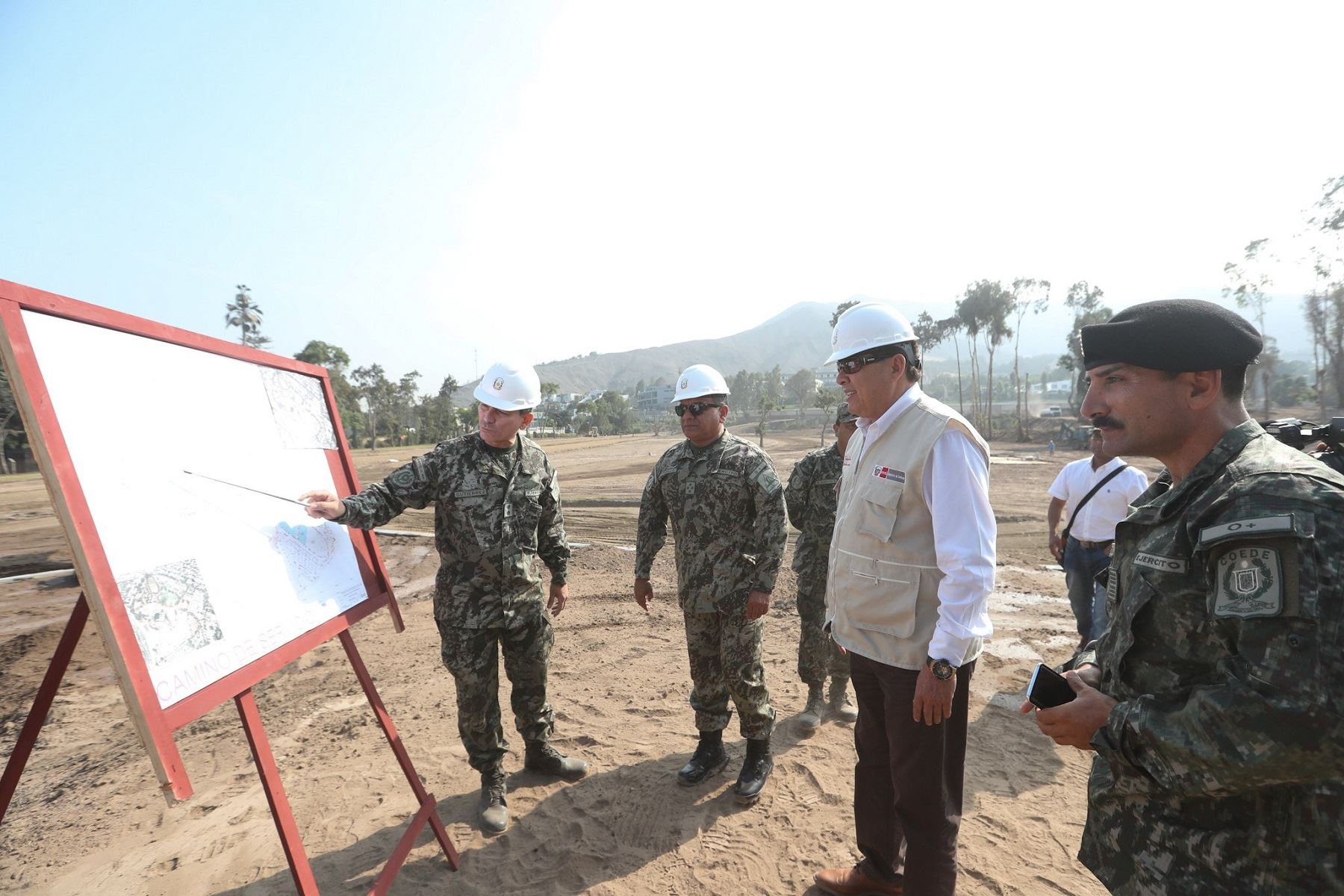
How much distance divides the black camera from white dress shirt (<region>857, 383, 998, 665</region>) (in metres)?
0.98

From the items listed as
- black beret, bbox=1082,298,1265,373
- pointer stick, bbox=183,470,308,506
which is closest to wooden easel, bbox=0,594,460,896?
pointer stick, bbox=183,470,308,506

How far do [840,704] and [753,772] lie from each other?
122cm

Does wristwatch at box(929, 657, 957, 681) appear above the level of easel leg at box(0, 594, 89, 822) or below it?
below

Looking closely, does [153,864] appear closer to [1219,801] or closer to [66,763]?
[66,763]

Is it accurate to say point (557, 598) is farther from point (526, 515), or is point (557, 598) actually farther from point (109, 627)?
point (109, 627)

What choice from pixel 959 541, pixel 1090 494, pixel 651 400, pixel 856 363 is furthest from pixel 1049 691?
pixel 651 400

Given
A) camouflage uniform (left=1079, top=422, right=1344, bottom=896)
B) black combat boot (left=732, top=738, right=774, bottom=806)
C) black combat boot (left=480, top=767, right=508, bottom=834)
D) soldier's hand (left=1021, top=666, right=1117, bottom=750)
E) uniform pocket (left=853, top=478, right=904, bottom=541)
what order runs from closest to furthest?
camouflage uniform (left=1079, top=422, right=1344, bottom=896) → soldier's hand (left=1021, top=666, right=1117, bottom=750) → uniform pocket (left=853, top=478, right=904, bottom=541) → black combat boot (left=480, top=767, right=508, bottom=834) → black combat boot (left=732, top=738, right=774, bottom=806)

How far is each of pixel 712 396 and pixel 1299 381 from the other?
68294 mm

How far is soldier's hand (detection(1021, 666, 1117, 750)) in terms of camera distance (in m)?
1.43

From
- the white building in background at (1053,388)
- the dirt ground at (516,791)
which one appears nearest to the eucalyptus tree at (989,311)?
the dirt ground at (516,791)

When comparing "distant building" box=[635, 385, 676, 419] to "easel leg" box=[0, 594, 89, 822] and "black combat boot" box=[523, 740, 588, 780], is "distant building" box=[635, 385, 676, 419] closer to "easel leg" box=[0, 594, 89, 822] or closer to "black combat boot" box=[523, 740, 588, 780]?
"black combat boot" box=[523, 740, 588, 780]

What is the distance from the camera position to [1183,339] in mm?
1396

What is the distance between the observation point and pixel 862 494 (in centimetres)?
244

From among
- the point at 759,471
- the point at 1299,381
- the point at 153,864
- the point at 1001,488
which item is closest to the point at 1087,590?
the point at 759,471
